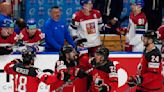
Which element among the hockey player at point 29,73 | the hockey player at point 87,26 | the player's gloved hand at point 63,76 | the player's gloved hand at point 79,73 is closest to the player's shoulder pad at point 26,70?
the hockey player at point 29,73

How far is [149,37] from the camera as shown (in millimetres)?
7211

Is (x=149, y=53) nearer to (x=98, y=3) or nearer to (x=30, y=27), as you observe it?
(x=30, y=27)

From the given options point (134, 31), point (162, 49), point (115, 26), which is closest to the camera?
point (162, 49)

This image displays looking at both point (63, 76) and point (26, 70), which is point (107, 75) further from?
point (26, 70)

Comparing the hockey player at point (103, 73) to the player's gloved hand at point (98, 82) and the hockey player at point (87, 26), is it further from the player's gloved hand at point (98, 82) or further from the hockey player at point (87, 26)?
the hockey player at point (87, 26)

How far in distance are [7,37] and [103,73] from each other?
186cm

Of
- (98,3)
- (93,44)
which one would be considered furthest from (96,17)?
(98,3)

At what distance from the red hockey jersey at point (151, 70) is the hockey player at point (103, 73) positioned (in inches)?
16.9

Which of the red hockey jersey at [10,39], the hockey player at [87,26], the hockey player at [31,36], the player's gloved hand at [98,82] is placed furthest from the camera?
the hockey player at [87,26]

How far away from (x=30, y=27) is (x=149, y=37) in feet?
7.10

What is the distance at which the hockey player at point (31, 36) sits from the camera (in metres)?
8.64

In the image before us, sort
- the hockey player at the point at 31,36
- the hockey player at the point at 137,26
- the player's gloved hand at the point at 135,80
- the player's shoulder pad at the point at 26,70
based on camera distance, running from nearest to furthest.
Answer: the player's shoulder pad at the point at 26,70, the player's gloved hand at the point at 135,80, the hockey player at the point at 31,36, the hockey player at the point at 137,26

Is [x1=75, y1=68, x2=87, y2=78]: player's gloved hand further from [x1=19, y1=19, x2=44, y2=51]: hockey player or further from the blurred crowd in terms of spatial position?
[x1=19, y1=19, x2=44, y2=51]: hockey player

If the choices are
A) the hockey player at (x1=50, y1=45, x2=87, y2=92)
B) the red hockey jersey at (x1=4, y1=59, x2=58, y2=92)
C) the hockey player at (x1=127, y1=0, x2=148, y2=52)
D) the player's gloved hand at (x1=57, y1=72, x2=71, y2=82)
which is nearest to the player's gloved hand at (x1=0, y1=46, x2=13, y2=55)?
the red hockey jersey at (x1=4, y1=59, x2=58, y2=92)
